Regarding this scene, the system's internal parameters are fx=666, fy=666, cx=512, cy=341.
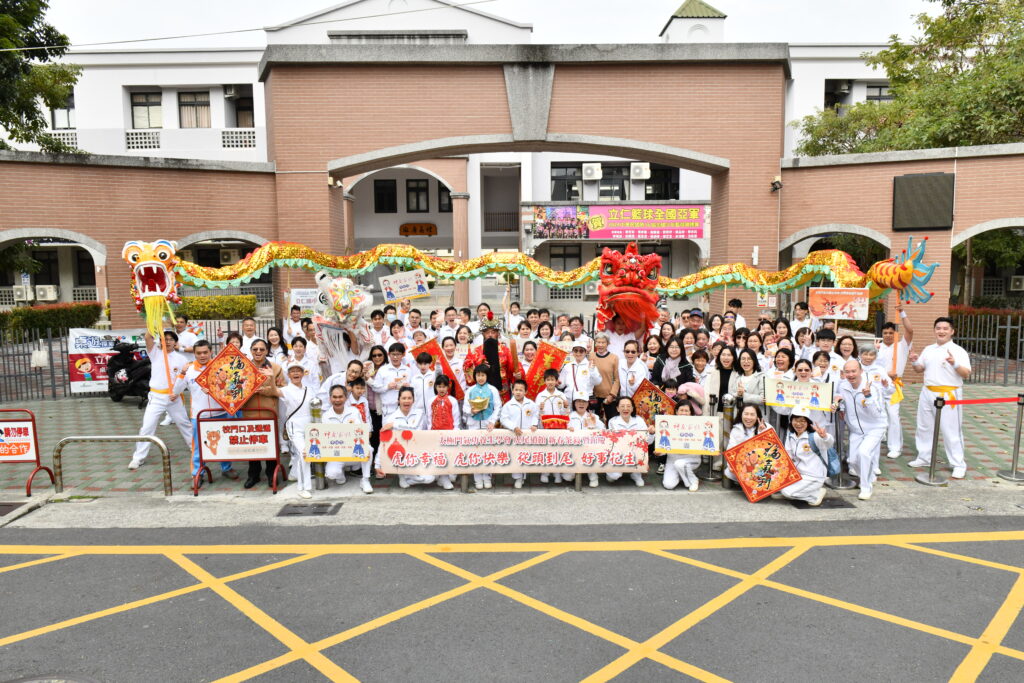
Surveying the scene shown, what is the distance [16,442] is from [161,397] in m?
1.58

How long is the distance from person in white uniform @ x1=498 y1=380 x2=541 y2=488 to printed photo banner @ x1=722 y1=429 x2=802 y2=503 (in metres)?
2.22

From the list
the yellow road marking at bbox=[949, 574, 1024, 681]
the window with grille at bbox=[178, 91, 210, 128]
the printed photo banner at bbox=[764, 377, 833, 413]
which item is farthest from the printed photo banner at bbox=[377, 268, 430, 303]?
the window with grille at bbox=[178, 91, 210, 128]

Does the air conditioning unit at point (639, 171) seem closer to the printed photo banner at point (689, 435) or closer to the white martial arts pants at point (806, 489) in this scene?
the printed photo banner at point (689, 435)

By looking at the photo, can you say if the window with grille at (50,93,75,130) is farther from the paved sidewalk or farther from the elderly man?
the elderly man

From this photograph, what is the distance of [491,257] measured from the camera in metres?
12.2

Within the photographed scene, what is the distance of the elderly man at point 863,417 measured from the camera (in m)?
7.26

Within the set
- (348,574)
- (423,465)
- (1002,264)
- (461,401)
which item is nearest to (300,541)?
(348,574)

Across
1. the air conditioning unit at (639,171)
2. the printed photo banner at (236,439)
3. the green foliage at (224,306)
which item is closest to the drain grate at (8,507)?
the printed photo banner at (236,439)

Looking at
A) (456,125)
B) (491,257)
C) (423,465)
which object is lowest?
(423,465)

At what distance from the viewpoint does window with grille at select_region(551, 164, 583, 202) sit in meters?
32.4

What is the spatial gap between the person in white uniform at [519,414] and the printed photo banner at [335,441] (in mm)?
1580

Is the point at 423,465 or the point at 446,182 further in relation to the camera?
the point at 446,182

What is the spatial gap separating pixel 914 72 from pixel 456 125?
14082mm

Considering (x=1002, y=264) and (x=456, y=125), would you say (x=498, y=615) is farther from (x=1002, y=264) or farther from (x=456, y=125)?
(x=1002, y=264)
